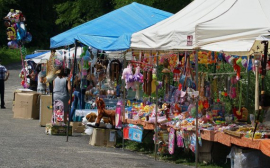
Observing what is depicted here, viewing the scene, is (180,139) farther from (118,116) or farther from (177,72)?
(118,116)

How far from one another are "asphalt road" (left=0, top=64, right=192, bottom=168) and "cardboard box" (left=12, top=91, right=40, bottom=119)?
3.34 m

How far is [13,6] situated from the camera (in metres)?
57.1

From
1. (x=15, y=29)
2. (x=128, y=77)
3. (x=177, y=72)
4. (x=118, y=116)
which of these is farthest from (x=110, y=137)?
(x=15, y=29)

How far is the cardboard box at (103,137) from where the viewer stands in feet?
47.9

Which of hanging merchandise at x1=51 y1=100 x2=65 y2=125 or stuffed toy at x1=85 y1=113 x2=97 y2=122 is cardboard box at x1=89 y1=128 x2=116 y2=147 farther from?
hanging merchandise at x1=51 y1=100 x2=65 y2=125

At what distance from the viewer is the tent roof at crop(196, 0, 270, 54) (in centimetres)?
998

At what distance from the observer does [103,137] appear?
1463 centimetres

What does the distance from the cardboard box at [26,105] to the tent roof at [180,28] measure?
8558mm

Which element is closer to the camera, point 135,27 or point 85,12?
point 135,27

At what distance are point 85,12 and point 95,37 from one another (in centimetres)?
2787

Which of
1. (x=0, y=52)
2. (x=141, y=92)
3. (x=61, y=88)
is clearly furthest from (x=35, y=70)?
(x=0, y=52)

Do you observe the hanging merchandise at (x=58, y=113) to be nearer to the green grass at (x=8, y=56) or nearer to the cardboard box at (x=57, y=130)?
the cardboard box at (x=57, y=130)

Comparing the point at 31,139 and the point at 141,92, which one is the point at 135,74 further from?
the point at 31,139

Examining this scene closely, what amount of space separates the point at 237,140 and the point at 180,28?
215cm
